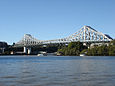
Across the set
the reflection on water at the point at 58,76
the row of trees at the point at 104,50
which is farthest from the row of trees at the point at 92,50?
the reflection on water at the point at 58,76

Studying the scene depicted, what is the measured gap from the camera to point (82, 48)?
108125 millimetres

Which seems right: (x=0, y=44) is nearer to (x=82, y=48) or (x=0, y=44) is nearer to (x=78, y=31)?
(x=78, y=31)

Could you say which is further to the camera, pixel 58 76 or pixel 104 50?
pixel 104 50

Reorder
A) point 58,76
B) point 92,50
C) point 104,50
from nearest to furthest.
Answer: point 58,76, point 104,50, point 92,50

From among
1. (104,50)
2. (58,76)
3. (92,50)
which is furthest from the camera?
(92,50)

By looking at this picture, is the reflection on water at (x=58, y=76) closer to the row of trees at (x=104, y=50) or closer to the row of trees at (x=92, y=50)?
the row of trees at (x=104, y=50)

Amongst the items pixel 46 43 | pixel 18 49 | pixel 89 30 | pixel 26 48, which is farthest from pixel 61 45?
pixel 18 49

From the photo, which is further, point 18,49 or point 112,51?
point 18,49

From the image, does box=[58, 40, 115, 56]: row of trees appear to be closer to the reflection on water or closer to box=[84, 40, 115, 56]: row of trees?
box=[84, 40, 115, 56]: row of trees

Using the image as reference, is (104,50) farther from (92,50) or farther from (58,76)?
(58,76)

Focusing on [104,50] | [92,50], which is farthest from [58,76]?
[92,50]

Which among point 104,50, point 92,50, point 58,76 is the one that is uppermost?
point 92,50

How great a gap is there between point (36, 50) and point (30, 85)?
14057 centimetres

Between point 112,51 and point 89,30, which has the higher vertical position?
point 89,30
